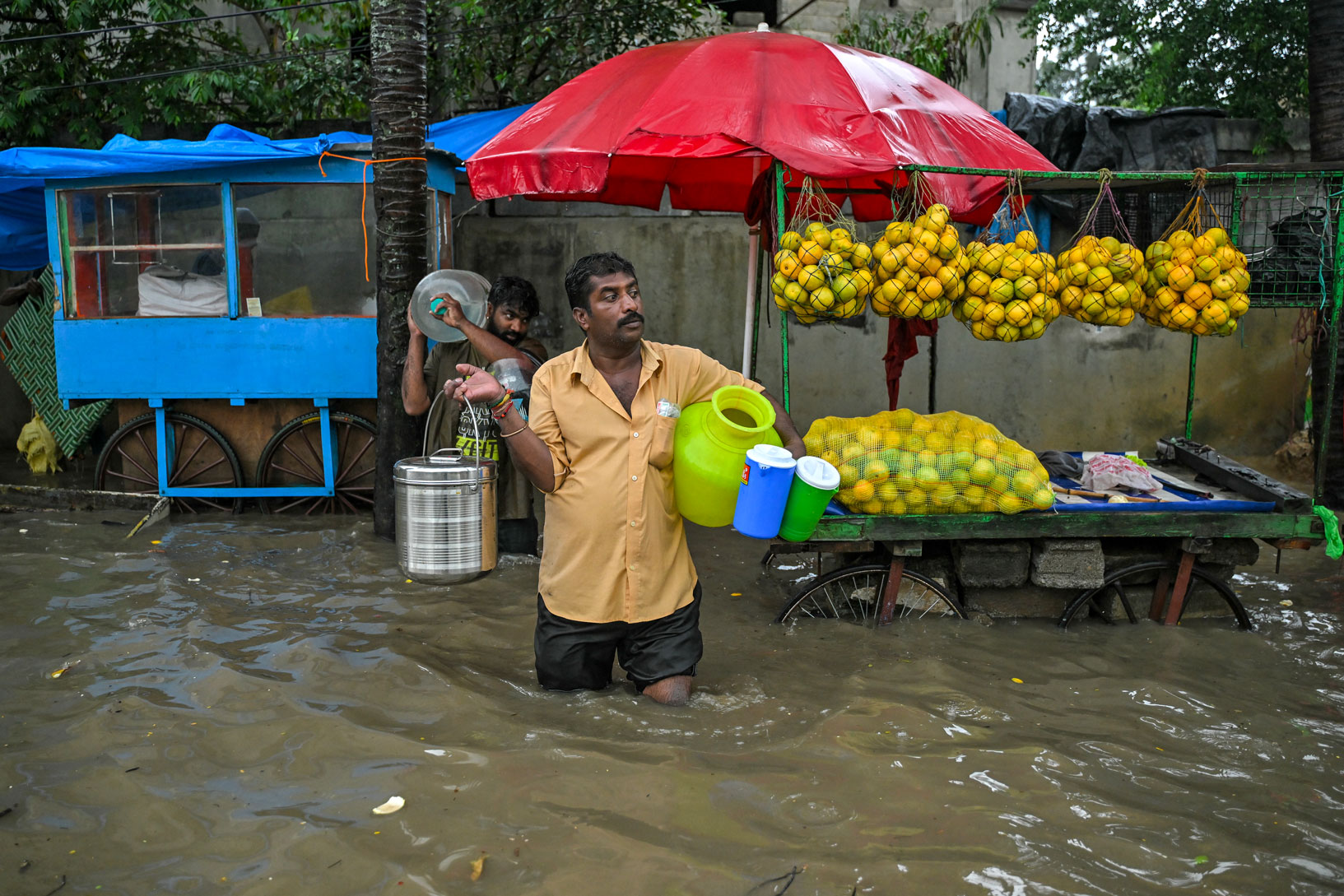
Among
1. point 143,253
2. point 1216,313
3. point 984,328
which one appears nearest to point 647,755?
point 984,328

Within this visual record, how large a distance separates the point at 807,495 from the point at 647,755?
97cm

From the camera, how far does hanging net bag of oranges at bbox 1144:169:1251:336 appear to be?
4383 mm

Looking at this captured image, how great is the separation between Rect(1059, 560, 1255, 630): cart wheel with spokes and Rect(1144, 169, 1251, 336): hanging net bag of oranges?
1.13 m

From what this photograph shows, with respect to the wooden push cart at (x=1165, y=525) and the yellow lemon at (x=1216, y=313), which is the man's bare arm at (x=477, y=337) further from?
the yellow lemon at (x=1216, y=313)

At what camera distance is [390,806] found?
2.88 m

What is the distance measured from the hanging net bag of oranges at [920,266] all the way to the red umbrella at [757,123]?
0.31m

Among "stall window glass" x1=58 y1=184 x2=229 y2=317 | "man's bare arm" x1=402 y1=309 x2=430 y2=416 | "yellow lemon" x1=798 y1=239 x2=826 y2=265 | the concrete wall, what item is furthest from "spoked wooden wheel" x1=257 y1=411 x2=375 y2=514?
"yellow lemon" x1=798 y1=239 x2=826 y2=265

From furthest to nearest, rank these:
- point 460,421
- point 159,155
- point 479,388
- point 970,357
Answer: point 970,357 → point 159,155 → point 460,421 → point 479,388

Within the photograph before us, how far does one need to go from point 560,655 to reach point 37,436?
23.1 feet

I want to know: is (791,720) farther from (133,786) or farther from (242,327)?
(242,327)

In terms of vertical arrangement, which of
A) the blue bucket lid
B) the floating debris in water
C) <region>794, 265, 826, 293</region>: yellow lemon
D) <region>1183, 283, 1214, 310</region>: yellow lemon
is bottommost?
the floating debris in water

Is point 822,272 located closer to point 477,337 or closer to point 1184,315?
point 477,337

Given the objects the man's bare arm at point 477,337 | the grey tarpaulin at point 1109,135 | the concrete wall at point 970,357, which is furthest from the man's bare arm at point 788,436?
the grey tarpaulin at point 1109,135

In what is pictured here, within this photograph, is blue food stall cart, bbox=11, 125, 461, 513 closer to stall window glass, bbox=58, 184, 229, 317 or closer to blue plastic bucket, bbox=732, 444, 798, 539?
stall window glass, bbox=58, 184, 229, 317
